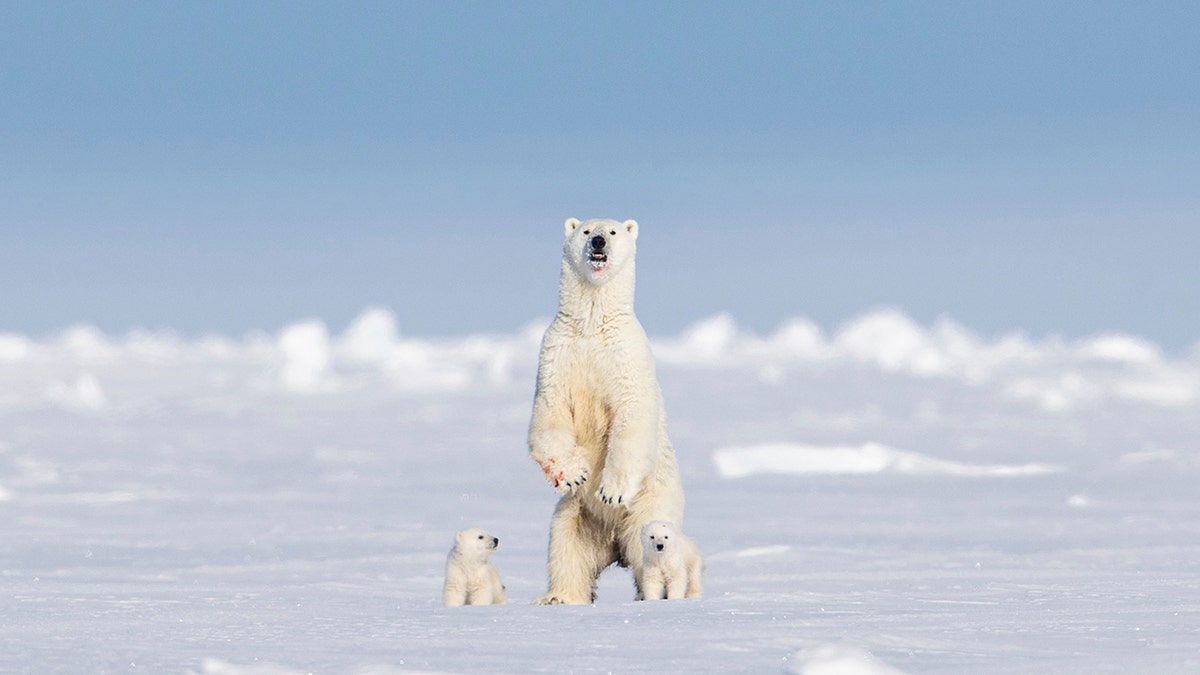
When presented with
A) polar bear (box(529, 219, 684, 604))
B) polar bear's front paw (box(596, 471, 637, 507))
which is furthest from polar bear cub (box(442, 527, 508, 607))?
polar bear's front paw (box(596, 471, 637, 507))

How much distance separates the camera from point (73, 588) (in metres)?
10.3

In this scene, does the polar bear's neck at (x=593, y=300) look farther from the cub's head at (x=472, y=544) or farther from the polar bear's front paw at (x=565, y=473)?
the cub's head at (x=472, y=544)

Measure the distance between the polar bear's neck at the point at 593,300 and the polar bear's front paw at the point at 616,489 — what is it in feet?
2.74

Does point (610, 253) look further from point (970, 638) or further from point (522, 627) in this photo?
point (970, 638)

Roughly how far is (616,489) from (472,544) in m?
0.93

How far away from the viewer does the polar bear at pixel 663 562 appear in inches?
300

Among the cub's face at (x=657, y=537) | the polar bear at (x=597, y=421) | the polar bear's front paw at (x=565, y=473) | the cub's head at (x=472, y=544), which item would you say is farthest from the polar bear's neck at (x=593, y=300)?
the cub's head at (x=472, y=544)

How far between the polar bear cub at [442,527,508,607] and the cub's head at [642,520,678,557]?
91 centimetres

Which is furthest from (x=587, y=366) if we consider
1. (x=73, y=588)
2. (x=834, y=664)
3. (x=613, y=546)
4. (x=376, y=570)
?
(x=376, y=570)

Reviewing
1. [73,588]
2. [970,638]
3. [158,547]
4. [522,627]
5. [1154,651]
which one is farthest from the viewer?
[158,547]

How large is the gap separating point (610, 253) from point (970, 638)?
3150 millimetres

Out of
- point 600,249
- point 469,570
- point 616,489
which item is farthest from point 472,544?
point 600,249

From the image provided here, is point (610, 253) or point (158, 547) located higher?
point (610, 253)

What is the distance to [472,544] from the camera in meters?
8.06
